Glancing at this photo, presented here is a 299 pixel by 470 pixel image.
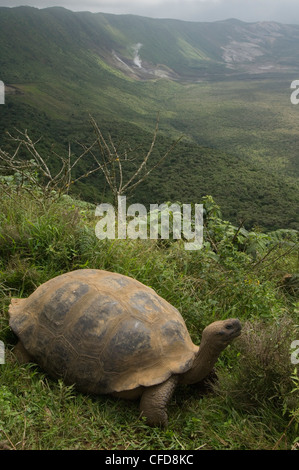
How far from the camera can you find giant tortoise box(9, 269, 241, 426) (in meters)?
2.69

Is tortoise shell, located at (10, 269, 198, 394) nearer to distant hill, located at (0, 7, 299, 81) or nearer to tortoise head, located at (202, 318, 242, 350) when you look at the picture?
tortoise head, located at (202, 318, 242, 350)

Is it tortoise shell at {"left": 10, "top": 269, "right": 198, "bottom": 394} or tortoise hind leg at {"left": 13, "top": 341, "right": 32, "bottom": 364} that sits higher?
tortoise shell at {"left": 10, "top": 269, "right": 198, "bottom": 394}

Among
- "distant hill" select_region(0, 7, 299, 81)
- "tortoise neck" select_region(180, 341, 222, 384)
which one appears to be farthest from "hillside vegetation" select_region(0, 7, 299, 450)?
"distant hill" select_region(0, 7, 299, 81)

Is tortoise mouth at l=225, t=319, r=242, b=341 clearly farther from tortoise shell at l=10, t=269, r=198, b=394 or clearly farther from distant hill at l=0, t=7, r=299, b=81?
distant hill at l=0, t=7, r=299, b=81

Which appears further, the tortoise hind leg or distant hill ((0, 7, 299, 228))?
distant hill ((0, 7, 299, 228))

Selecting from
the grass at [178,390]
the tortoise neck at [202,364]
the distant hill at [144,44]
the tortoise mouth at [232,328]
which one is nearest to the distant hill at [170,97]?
the distant hill at [144,44]

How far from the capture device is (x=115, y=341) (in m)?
2.73

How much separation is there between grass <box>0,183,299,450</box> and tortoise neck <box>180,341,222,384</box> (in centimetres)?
14

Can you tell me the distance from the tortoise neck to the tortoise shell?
0.06 metres

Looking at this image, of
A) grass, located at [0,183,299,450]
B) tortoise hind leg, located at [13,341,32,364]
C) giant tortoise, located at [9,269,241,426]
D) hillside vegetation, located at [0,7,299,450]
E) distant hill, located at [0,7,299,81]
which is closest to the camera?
grass, located at [0,183,299,450]

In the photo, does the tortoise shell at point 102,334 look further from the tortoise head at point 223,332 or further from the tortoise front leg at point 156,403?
A: the tortoise head at point 223,332

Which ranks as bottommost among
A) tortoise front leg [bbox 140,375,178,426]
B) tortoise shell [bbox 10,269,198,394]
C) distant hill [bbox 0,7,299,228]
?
tortoise front leg [bbox 140,375,178,426]

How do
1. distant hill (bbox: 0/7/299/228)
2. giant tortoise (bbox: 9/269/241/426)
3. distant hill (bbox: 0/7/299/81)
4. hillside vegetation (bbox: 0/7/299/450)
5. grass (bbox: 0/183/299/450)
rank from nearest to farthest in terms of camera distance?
grass (bbox: 0/183/299/450), hillside vegetation (bbox: 0/7/299/450), giant tortoise (bbox: 9/269/241/426), distant hill (bbox: 0/7/299/228), distant hill (bbox: 0/7/299/81)
